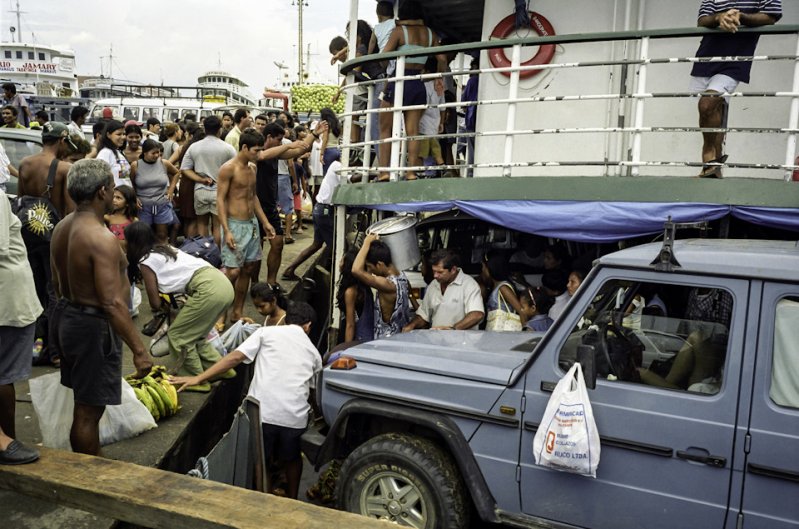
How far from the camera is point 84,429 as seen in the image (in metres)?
3.91

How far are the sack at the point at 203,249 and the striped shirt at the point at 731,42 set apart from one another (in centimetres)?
442

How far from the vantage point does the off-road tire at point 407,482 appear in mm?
3623

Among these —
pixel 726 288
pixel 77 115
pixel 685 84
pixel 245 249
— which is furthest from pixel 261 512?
pixel 77 115

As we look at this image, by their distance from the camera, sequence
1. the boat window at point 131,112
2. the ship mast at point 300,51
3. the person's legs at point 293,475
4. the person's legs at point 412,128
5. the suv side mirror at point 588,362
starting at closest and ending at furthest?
1. the suv side mirror at point 588,362
2. the person's legs at point 293,475
3. the person's legs at point 412,128
4. the boat window at point 131,112
5. the ship mast at point 300,51

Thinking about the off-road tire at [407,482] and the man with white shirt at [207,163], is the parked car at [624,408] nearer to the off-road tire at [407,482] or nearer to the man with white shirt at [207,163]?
the off-road tire at [407,482]

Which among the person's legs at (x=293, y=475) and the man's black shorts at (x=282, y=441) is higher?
the man's black shorts at (x=282, y=441)

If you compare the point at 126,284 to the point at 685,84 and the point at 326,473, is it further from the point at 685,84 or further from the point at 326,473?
the point at 685,84

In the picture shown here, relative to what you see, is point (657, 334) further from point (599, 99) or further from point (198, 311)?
point (599, 99)

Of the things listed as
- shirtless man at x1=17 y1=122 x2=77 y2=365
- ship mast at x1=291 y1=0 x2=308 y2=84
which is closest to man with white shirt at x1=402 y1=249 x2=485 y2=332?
shirtless man at x1=17 y1=122 x2=77 y2=365

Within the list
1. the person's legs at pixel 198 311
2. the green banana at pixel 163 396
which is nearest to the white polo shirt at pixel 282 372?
the green banana at pixel 163 396

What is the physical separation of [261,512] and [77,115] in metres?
7.64

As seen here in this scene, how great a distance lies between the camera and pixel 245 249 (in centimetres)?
700

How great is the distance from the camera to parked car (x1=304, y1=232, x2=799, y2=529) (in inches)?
117

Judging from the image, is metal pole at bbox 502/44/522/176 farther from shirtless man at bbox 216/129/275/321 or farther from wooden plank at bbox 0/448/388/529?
wooden plank at bbox 0/448/388/529
